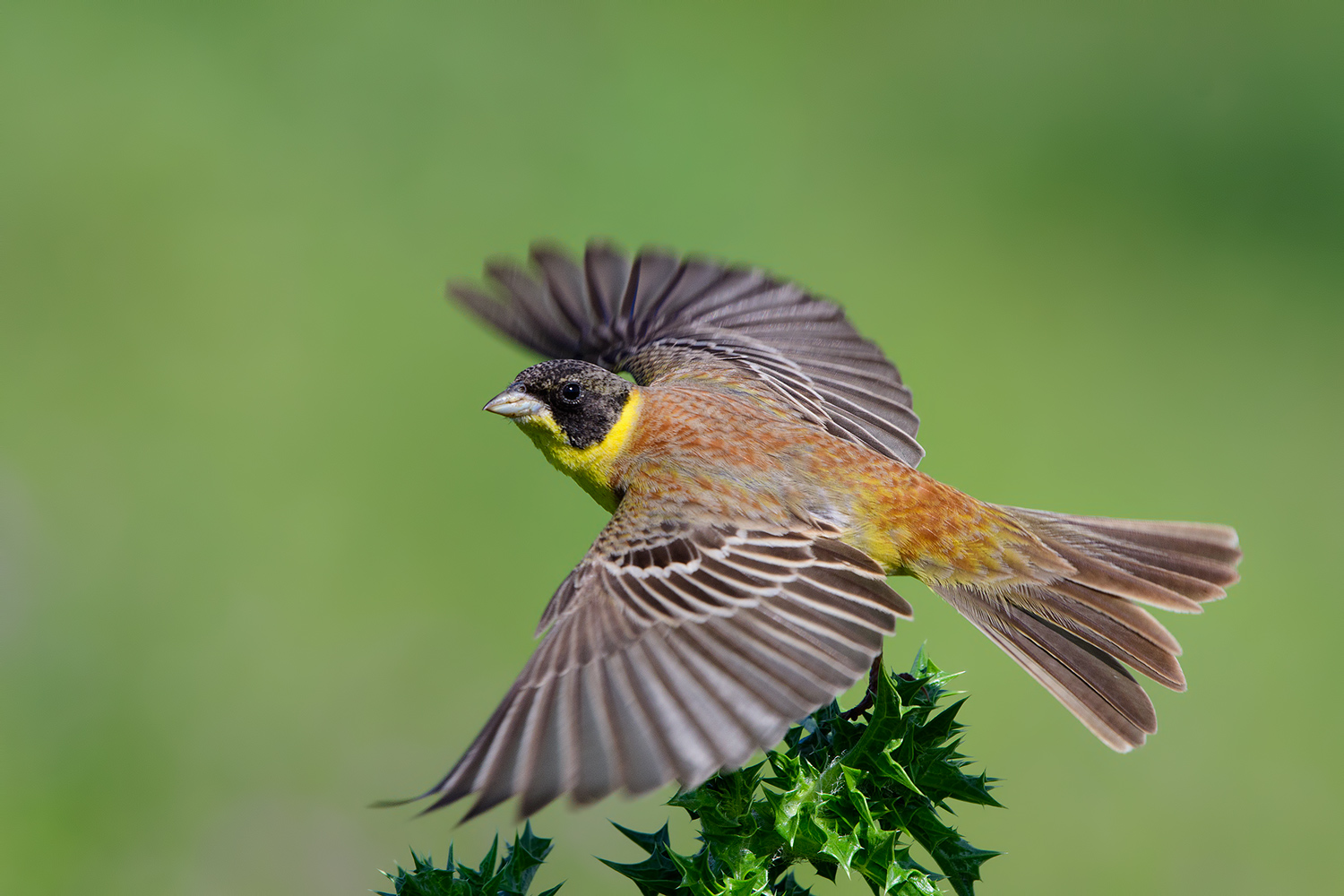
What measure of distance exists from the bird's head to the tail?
3.99ft

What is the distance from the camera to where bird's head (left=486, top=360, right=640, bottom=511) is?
5195mm

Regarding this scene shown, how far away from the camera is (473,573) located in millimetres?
8336

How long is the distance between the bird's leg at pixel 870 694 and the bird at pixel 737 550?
0.68ft

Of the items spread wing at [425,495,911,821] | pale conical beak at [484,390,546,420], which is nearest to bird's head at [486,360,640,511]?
pale conical beak at [484,390,546,420]

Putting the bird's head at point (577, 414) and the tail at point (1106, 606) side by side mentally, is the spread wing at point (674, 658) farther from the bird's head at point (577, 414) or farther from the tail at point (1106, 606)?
the tail at point (1106, 606)

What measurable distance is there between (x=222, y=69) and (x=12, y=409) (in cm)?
362

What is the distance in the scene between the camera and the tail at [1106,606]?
4578 millimetres

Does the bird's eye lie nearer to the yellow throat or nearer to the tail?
→ the yellow throat

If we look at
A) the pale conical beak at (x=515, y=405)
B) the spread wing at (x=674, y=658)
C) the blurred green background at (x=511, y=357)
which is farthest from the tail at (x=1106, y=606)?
the blurred green background at (x=511, y=357)

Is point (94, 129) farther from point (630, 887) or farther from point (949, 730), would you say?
point (949, 730)

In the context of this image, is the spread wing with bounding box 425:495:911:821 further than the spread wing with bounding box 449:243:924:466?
No

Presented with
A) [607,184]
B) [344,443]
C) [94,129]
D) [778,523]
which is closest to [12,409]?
[344,443]

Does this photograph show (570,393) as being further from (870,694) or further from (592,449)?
(870,694)

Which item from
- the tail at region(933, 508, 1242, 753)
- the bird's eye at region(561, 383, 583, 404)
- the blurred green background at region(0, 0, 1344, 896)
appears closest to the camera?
the tail at region(933, 508, 1242, 753)
